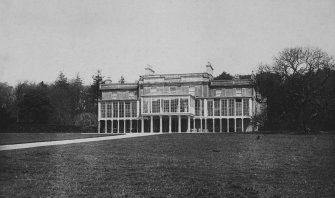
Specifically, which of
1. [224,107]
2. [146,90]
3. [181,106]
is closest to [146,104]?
[181,106]

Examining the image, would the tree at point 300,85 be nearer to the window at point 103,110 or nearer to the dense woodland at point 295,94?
the dense woodland at point 295,94

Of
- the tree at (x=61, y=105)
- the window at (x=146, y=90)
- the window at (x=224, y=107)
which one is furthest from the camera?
the tree at (x=61, y=105)

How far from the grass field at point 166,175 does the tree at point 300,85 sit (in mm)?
24835

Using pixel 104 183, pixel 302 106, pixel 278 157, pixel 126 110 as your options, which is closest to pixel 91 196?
pixel 104 183

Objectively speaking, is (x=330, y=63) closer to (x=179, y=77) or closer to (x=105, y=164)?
(x=179, y=77)

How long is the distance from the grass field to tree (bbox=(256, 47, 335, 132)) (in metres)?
24.8

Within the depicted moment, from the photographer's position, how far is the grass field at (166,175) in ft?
30.8

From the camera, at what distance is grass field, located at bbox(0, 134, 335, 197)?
9.40m

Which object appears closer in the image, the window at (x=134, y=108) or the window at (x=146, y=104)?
the window at (x=146, y=104)

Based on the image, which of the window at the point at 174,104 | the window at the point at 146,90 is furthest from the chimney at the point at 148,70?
the window at the point at 174,104

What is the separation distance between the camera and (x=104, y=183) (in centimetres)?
1020

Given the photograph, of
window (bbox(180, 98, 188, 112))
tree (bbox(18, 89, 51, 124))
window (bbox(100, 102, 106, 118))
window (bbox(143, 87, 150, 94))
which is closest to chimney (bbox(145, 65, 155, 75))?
window (bbox(143, 87, 150, 94))

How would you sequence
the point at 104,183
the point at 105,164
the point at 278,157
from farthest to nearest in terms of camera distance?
the point at 278,157 < the point at 105,164 < the point at 104,183

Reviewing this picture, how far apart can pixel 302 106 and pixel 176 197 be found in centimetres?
3476
